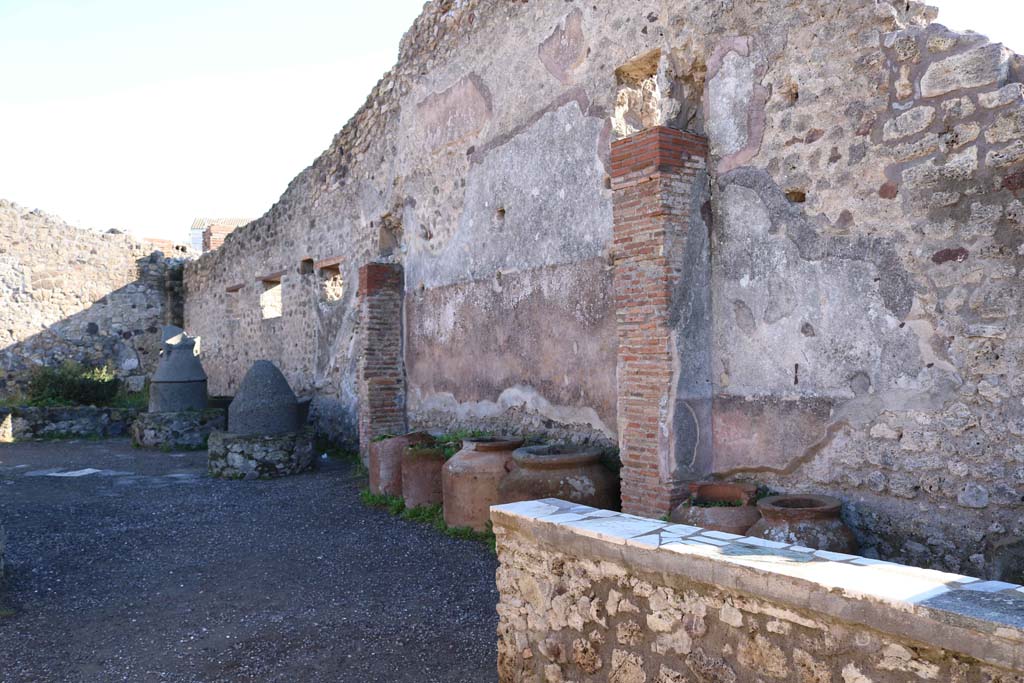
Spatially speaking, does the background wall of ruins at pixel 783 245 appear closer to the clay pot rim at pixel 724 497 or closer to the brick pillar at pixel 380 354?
the clay pot rim at pixel 724 497

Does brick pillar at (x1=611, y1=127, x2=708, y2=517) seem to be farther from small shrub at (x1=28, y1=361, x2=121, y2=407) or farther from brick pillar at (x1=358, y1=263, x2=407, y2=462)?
small shrub at (x1=28, y1=361, x2=121, y2=407)

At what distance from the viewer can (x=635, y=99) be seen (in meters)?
6.09

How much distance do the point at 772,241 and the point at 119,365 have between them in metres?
14.8

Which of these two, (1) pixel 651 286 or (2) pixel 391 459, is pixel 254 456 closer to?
(2) pixel 391 459

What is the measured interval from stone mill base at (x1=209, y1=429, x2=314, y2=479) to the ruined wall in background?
8.15m

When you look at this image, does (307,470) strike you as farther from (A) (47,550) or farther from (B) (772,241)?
(B) (772,241)

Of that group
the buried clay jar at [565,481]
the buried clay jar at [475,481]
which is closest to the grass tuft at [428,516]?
the buried clay jar at [475,481]

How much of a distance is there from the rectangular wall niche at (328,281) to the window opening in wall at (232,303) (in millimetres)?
3372

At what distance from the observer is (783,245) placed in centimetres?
468

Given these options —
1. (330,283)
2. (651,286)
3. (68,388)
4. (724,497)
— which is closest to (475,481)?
(724,497)

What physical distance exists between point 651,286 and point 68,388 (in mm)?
11850

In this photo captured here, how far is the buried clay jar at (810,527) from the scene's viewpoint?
4.07m

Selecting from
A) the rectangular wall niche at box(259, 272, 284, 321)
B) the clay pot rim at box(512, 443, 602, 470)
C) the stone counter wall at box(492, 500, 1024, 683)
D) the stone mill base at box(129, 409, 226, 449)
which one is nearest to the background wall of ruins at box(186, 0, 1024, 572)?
the clay pot rim at box(512, 443, 602, 470)

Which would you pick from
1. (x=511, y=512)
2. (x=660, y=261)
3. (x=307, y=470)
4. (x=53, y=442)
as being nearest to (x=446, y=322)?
(x=307, y=470)
